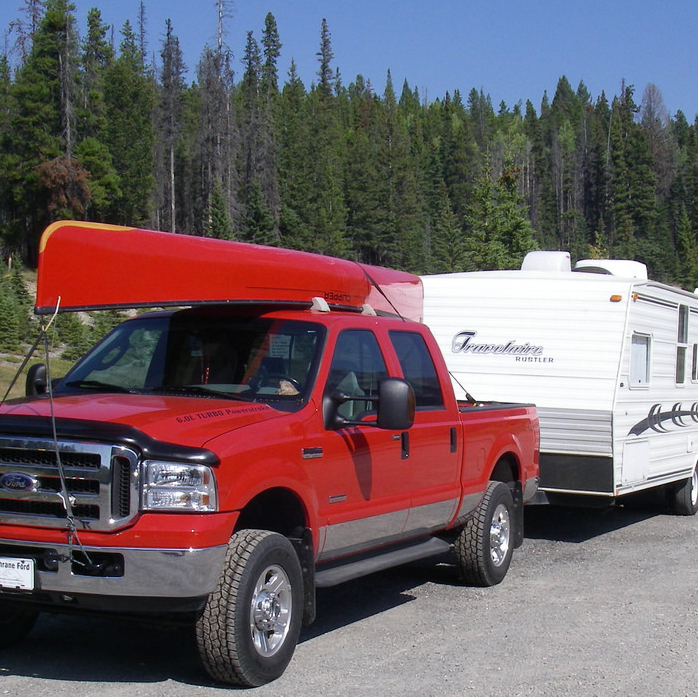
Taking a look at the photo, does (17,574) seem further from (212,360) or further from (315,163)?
(315,163)

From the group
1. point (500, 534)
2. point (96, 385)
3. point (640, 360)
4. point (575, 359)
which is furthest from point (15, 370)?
point (96, 385)

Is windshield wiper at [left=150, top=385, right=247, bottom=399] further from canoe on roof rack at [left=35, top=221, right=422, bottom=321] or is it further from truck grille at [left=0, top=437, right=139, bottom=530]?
truck grille at [left=0, top=437, right=139, bottom=530]

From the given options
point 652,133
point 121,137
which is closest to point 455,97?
point 652,133

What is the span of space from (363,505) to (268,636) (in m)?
1.19

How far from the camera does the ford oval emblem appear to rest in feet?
16.8

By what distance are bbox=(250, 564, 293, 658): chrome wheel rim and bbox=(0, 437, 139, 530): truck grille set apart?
880 mm

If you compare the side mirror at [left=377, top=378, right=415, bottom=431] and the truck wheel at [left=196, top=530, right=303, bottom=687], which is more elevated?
the side mirror at [left=377, top=378, right=415, bottom=431]

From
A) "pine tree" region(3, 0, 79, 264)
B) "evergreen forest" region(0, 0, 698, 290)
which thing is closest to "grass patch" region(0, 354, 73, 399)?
"evergreen forest" region(0, 0, 698, 290)

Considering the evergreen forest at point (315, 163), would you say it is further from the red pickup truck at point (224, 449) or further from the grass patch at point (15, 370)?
the red pickup truck at point (224, 449)

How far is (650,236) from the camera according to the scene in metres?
107

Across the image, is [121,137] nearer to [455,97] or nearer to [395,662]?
[395,662]

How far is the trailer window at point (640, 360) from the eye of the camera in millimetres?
10570

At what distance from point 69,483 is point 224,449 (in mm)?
794

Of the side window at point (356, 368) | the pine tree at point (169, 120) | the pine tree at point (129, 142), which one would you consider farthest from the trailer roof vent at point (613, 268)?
the pine tree at point (169, 120)
